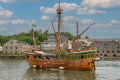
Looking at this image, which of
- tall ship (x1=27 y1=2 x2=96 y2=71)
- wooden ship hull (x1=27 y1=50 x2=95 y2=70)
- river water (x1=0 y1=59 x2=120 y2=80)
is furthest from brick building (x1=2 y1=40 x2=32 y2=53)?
river water (x1=0 y1=59 x2=120 y2=80)

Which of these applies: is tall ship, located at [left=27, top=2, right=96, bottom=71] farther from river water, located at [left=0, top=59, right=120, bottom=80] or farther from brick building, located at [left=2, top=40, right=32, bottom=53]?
brick building, located at [left=2, top=40, right=32, bottom=53]

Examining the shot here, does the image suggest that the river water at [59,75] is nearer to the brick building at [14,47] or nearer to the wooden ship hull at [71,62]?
the wooden ship hull at [71,62]

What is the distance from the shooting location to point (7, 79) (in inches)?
2124

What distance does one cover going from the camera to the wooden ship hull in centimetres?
7006

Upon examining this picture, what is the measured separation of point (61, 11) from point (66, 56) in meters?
12.8

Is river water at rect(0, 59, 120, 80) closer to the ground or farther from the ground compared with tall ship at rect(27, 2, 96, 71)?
closer to the ground

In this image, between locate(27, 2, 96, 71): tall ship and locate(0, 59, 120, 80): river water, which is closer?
locate(0, 59, 120, 80): river water

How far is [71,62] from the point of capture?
71.6 metres

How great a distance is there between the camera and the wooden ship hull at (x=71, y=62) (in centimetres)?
7006

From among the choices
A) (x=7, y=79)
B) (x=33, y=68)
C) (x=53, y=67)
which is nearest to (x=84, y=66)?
(x=53, y=67)

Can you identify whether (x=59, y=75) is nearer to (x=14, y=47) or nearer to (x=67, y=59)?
(x=67, y=59)

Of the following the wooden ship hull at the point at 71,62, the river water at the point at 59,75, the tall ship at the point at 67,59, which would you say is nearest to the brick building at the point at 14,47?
the tall ship at the point at 67,59

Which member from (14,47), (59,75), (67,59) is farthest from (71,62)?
(14,47)

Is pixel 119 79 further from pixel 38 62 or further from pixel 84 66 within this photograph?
pixel 38 62
